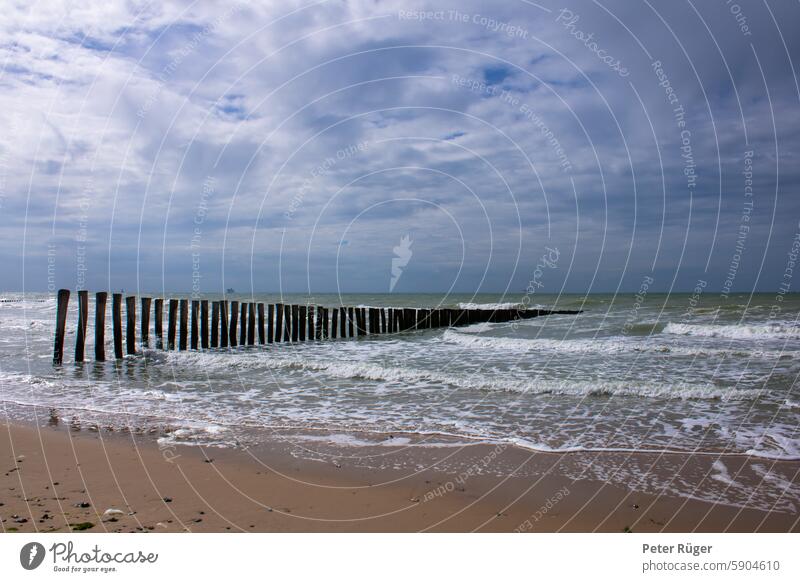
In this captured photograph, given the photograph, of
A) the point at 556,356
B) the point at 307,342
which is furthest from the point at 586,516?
the point at 307,342

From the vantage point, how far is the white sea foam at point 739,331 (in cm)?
2061

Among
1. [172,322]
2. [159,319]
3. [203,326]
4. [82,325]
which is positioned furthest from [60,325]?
[203,326]

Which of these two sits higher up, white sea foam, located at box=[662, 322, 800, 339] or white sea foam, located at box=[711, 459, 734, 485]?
white sea foam, located at box=[662, 322, 800, 339]

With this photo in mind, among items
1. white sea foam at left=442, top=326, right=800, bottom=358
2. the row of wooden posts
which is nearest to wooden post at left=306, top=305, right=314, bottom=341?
the row of wooden posts

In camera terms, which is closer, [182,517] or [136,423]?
[182,517]

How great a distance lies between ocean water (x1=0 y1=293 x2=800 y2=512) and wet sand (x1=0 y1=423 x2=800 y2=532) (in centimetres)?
78

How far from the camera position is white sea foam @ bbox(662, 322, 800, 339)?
20609 mm

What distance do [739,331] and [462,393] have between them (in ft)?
58.7

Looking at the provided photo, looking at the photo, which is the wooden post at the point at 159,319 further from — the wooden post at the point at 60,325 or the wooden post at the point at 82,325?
the wooden post at the point at 60,325

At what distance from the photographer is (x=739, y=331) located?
883 inches

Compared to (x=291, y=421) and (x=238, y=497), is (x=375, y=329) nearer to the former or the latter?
(x=291, y=421)

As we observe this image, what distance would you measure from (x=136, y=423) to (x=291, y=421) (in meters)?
2.22

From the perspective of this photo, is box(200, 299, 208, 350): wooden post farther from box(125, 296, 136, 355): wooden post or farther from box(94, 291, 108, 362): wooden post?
box(94, 291, 108, 362): wooden post
